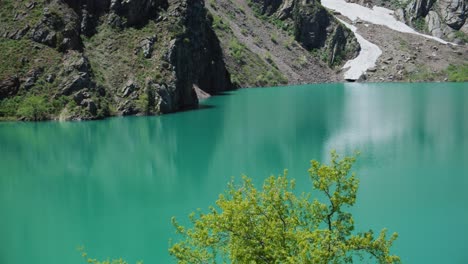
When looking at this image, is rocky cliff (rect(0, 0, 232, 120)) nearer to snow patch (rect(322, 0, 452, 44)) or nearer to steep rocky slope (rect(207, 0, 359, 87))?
steep rocky slope (rect(207, 0, 359, 87))

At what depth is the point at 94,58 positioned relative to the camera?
81500 mm

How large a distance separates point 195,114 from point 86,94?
15.9m

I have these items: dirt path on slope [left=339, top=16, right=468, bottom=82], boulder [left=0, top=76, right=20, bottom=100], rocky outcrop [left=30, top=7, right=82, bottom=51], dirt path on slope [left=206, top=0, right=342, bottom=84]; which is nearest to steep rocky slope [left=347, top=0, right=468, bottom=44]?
dirt path on slope [left=339, top=16, right=468, bottom=82]

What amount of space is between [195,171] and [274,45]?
113m

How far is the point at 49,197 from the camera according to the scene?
3672 cm

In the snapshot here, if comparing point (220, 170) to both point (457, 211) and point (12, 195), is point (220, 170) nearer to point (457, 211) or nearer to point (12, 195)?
point (12, 195)

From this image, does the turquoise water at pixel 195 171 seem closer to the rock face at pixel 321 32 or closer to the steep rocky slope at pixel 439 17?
the rock face at pixel 321 32

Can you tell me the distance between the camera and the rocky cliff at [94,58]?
241 ft

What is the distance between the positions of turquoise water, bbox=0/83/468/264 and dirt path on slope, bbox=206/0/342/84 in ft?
212

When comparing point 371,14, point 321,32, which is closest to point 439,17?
point 371,14

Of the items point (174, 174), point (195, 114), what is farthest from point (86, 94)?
point (174, 174)

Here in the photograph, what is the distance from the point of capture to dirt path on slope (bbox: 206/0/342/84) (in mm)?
143625

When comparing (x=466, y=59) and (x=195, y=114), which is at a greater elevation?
(x=466, y=59)

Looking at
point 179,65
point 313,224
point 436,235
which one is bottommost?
point 436,235
